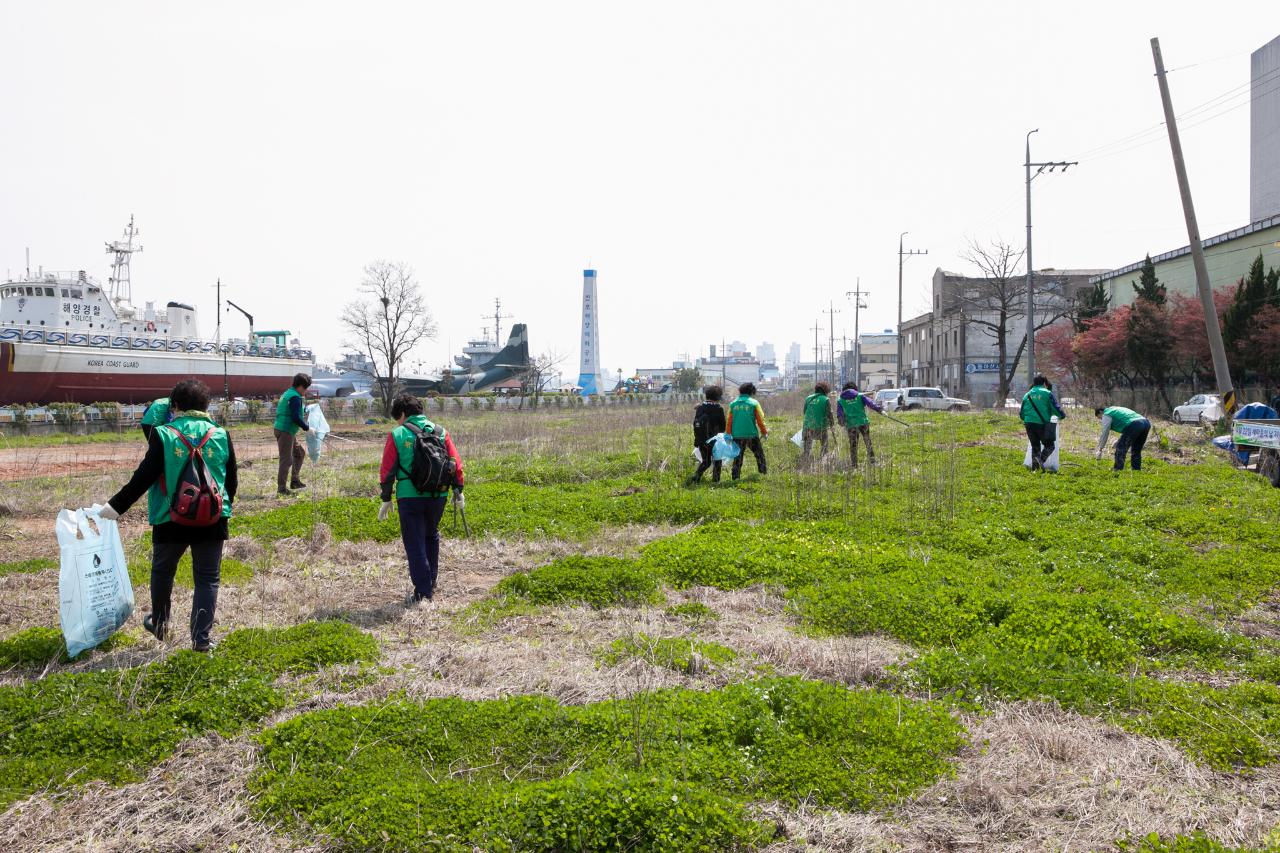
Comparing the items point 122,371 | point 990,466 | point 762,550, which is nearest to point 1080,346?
point 990,466

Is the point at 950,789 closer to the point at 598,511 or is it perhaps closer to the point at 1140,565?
the point at 1140,565

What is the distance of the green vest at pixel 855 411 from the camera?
509 inches

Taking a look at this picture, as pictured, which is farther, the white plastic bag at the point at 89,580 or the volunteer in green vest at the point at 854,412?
the volunteer in green vest at the point at 854,412

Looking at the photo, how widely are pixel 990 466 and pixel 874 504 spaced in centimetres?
412

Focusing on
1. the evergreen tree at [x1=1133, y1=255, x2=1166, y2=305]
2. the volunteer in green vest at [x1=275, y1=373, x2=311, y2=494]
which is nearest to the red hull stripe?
the volunteer in green vest at [x1=275, y1=373, x2=311, y2=494]

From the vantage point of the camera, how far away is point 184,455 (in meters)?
4.85

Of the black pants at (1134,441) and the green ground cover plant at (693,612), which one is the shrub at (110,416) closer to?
the green ground cover plant at (693,612)

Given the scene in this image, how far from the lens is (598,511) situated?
33.3ft

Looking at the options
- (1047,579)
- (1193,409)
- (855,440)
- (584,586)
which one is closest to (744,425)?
(855,440)

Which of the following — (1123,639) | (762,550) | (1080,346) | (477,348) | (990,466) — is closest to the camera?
(1123,639)

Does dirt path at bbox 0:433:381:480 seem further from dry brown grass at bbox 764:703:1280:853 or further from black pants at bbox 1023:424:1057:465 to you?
dry brown grass at bbox 764:703:1280:853

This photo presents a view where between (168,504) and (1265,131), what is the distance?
1963 inches

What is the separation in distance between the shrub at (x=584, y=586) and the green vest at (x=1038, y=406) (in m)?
7.31

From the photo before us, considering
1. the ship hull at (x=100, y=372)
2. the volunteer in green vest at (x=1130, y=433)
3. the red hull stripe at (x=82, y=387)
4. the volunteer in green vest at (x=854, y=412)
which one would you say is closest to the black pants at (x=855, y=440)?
the volunteer in green vest at (x=854, y=412)
